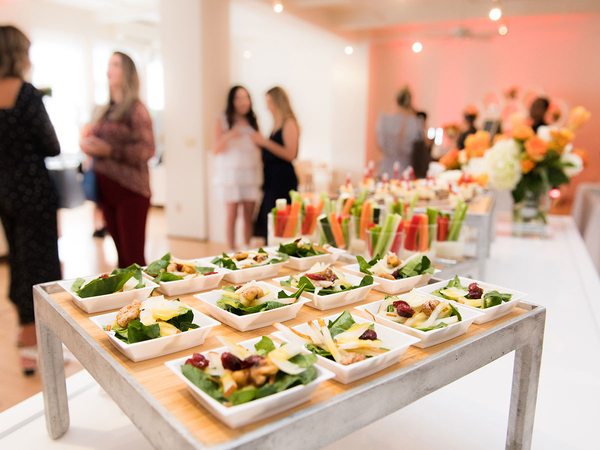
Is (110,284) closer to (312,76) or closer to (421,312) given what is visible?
(421,312)

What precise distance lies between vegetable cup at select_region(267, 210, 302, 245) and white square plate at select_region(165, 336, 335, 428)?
3.29ft

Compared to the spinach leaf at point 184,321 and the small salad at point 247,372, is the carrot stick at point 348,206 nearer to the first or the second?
the spinach leaf at point 184,321

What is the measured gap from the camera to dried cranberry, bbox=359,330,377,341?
0.77 meters

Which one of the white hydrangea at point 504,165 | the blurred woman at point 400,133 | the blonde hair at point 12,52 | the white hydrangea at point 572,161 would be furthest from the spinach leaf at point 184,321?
the blurred woman at point 400,133

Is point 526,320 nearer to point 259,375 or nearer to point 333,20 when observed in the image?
point 259,375

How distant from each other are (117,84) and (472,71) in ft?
18.1

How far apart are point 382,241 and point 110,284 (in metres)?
0.77

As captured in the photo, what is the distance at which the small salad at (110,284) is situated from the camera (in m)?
0.96

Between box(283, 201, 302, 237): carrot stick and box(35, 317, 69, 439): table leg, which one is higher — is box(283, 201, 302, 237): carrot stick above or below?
above

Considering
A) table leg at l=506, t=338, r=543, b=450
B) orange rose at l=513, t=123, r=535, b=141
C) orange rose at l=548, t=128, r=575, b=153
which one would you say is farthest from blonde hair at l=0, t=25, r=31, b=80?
orange rose at l=548, t=128, r=575, b=153

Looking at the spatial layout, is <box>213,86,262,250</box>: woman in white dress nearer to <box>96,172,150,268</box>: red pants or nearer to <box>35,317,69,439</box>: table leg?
<box>96,172,150,268</box>: red pants

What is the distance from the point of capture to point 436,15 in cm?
602

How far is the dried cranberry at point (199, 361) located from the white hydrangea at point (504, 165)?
225 centimetres

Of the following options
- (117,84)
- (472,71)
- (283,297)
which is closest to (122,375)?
(283,297)
